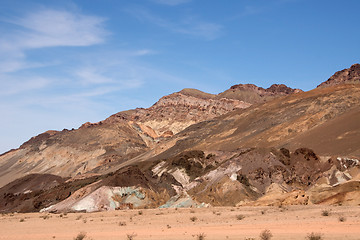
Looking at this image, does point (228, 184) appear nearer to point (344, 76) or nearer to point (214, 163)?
point (214, 163)

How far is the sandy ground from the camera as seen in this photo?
1618 cm

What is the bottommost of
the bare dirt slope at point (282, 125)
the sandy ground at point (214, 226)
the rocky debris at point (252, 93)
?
the sandy ground at point (214, 226)

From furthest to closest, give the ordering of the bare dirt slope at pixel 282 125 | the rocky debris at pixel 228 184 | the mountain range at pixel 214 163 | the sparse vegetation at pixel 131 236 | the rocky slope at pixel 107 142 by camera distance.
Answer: the rocky slope at pixel 107 142 < the bare dirt slope at pixel 282 125 < the mountain range at pixel 214 163 < the rocky debris at pixel 228 184 < the sparse vegetation at pixel 131 236

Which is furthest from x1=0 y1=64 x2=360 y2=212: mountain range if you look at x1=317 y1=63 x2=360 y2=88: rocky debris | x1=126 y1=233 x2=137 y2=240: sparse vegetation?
x1=317 y1=63 x2=360 y2=88: rocky debris

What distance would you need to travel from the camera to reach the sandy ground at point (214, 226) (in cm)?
1618

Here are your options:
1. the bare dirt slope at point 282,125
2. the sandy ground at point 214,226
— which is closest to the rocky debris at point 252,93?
the bare dirt slope at point 282,125

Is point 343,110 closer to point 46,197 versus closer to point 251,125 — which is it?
point 251,125

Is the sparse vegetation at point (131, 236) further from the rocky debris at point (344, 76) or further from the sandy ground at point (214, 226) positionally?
the rocky debris at point (344, 76)

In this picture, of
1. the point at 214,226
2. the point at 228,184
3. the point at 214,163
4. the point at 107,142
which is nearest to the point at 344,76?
the point at 107,142

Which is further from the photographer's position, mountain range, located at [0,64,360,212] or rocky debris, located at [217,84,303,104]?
rocky debris, located at [217,84,303,104]

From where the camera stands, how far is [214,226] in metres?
19.0

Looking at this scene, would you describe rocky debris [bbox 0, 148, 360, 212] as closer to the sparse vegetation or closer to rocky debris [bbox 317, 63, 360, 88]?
the sparse vegetation

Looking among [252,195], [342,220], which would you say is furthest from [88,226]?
[252,195]

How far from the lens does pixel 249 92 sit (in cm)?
18125
